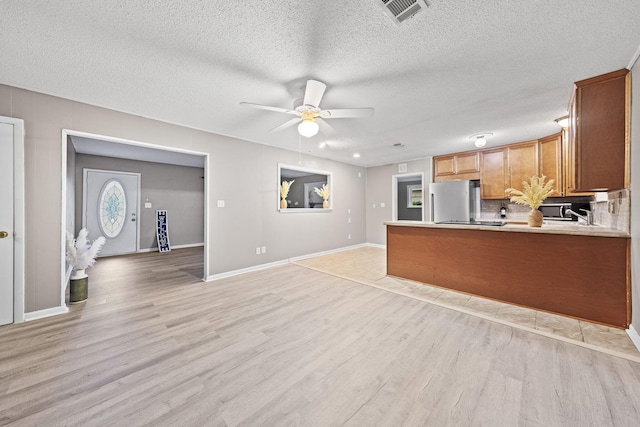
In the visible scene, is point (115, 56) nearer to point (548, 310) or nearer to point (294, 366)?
point (294, 366)

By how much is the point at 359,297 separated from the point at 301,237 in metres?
2.50

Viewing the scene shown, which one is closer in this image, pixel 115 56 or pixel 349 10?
pixel 349 10

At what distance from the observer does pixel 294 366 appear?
1724 mm

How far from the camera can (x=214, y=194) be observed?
3879mm

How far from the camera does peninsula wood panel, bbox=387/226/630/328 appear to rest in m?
2.26

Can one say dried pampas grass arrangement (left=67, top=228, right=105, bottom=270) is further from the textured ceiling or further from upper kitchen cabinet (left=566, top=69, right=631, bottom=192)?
upper kitchen cabinet (left=566, top=69, right=631, bottom=192)

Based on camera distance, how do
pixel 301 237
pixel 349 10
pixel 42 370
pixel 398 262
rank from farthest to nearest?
pixel 301 237
pixel 398 262
pixel 42 370
pixel 349 10

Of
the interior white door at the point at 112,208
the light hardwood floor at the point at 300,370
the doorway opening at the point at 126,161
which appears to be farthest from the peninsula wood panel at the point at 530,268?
the interior white door at the point at 112,208

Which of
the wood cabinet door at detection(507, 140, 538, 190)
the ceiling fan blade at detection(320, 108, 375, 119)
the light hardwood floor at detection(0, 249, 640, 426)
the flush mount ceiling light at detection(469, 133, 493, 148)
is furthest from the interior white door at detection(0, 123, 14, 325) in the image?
the wood cabinet door at detection(507, 140, 538, 190)

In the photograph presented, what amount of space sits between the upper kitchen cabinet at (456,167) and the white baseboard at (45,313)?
650cm

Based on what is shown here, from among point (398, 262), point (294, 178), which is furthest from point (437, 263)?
point (294, 178)

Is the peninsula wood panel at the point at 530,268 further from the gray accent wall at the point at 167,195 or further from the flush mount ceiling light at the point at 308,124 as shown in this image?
the gray accent wall at the point at 167,195

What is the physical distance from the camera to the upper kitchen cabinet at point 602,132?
2.12 m

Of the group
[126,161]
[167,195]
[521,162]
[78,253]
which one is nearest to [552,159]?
[521,162]
